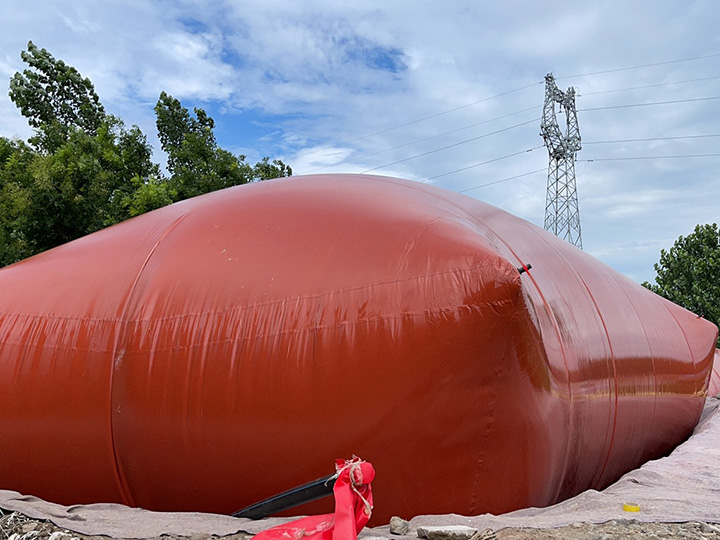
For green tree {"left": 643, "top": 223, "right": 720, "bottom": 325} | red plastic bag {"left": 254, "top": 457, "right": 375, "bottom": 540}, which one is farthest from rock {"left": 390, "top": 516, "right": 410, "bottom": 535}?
green tree {"left": 643, "top": 223, "right": 720, "bottom": 325}

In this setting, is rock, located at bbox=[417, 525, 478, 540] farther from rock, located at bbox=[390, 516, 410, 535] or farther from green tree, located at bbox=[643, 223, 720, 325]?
green tree, located at bbox=[643, 223, 720, 325]

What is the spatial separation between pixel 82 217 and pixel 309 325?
12.4 metres

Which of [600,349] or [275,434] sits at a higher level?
[600,349]

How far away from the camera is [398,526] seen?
3.00m

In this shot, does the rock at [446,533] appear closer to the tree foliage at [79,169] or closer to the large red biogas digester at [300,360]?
the large red biogas digester at [300,360]

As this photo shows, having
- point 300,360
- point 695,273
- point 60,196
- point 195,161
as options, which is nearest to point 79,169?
point 60,196

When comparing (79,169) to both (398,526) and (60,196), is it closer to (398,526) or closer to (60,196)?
(60,196)

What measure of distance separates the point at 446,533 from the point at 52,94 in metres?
21.7

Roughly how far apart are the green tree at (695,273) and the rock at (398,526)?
63.1ft

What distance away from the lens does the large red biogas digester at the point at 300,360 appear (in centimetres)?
321

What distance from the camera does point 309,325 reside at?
3365 millimetres

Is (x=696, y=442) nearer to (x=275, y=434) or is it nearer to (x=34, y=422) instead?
(x=275, y=434)

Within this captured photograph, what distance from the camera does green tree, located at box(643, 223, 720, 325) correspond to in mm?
20172

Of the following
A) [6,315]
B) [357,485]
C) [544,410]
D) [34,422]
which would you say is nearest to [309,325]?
[357,485]
